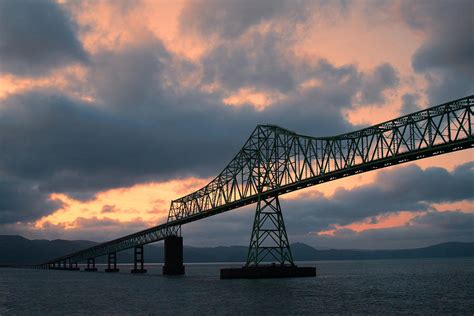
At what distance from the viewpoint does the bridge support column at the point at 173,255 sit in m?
134

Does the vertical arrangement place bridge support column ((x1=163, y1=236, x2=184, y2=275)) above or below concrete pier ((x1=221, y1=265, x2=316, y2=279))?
above

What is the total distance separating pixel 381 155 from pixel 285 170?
22.1 metres

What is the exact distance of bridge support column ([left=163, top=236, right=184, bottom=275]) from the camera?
13375 cm

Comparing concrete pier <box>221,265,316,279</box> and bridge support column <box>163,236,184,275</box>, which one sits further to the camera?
bridge support column <box>163,236,184,275</box>

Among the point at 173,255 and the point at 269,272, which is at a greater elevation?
the point at 173,255

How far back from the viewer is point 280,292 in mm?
73375

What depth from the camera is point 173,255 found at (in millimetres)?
135750

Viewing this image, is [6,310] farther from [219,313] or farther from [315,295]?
[315,295]

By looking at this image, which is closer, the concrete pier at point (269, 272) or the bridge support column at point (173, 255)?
the concrete pier at point (269, 272)

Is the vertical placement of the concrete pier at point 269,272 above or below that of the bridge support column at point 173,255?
below

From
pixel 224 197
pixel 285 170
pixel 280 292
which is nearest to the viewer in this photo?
pixel 280 292

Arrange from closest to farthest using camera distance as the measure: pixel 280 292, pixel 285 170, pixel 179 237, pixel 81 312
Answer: pixel 81 312 < pixel 280 292 < pixel 285 170 < pixel 179 237

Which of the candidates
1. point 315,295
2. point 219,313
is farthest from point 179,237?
point 219,313

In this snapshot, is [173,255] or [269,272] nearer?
[269,272]
